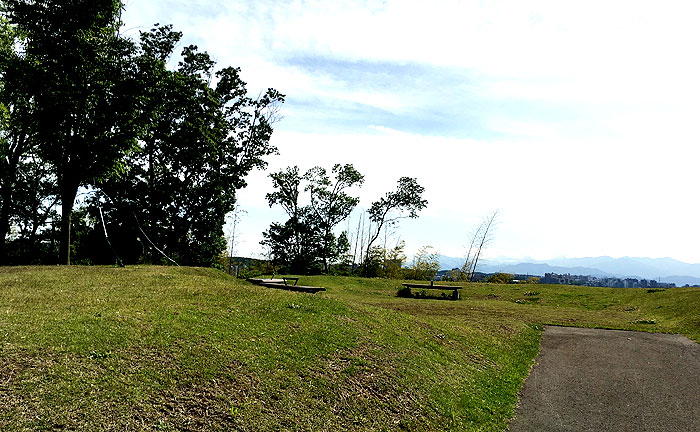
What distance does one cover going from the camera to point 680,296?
2656cm

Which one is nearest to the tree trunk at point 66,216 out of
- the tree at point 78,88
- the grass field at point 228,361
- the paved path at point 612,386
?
the tree at point 78,88

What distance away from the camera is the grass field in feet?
20.5

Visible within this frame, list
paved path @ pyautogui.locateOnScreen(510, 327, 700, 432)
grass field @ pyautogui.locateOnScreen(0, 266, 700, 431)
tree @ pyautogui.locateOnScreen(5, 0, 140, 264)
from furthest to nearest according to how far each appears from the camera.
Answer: tree @ pyautogui.locateOnScreen(5, 0, 140, 264)
paved path @ pyautogui.locateOnScreen(510, 327, 700, 432)
grass field @ pyautogui.locateOnScreen(0, 266, 700, 431)

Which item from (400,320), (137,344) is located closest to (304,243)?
(400,320)

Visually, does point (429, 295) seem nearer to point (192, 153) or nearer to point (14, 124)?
point (192, 153)

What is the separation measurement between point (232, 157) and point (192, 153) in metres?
3.13

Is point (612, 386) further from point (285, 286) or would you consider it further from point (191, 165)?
point (191, 165)

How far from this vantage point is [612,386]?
11172 mm

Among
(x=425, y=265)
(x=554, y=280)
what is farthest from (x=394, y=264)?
(x=554, y=280)

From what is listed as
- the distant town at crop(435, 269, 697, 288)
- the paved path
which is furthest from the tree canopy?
the distant town at crop(435, 269, 697, 288)

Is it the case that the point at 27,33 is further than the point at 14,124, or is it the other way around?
the point at 14,124

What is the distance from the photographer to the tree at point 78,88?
19750 millimetres

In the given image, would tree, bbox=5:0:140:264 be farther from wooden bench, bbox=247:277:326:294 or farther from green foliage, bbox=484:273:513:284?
green foliage, bbox=484:273:513:284

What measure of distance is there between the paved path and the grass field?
2.07ft
